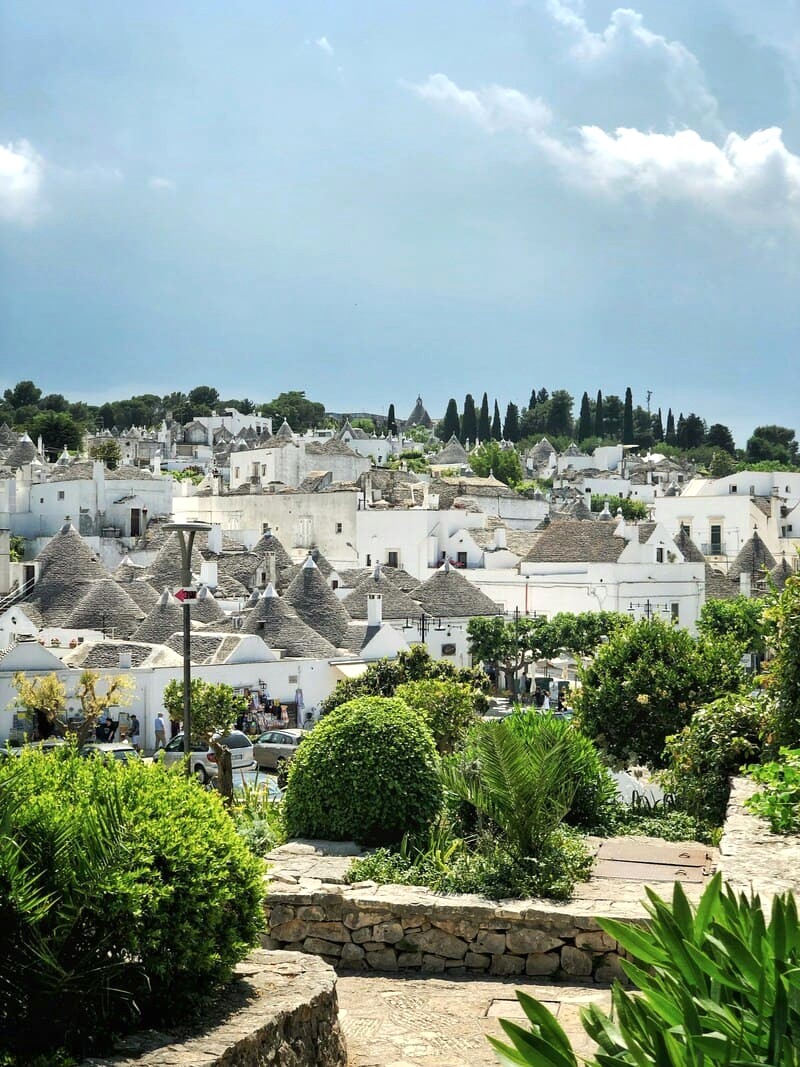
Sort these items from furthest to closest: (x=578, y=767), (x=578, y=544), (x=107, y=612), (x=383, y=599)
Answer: (x=578, y=544)
(x=383, y=599)
(x=107, y=612)
(x=578, y=767)

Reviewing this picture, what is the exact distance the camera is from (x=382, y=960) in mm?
8617

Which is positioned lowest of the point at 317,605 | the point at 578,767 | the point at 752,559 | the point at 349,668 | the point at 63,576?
the point at 349,668

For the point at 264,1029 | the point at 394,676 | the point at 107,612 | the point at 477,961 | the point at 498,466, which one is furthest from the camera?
the point at 498,466

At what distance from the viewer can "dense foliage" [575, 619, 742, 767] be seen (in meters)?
14.7

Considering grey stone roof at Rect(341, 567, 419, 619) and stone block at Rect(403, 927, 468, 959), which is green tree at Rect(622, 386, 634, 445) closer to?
Answer: grey stone roof at Rect(341, 567, 419, 619)

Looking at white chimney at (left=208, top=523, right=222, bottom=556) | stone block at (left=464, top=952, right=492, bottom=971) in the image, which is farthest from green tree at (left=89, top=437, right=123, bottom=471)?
stone block at (left=464, top=952, right=492, bottom=971)

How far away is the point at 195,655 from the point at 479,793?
85.6 ft

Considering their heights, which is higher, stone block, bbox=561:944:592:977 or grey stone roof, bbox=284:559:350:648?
grey stone roof, bbox=284:559:350:648

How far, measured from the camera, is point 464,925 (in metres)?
8.48

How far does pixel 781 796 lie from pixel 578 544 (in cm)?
4547

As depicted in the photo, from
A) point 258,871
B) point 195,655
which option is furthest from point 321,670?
point 258,871

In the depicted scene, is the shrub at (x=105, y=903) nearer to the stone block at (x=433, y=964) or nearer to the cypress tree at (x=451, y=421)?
the stone block at (x=433, y=964)

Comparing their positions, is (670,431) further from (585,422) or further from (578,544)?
(578,544)

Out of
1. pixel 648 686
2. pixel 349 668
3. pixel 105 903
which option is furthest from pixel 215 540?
pixel 105 903
